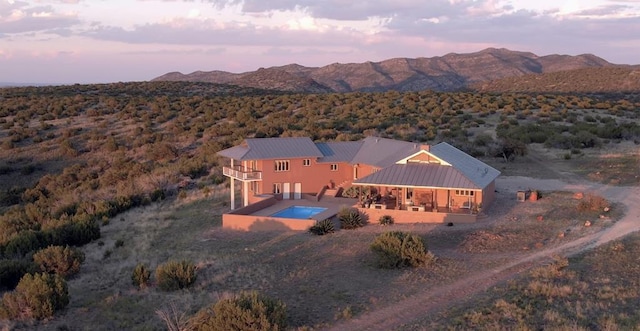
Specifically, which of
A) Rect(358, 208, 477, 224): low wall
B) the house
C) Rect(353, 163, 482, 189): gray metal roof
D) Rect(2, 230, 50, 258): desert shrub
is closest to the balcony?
the house

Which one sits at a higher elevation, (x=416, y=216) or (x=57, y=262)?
(x=416, y=216)

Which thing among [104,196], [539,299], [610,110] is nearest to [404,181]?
[539,299]

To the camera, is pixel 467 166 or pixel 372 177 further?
pixel 467 166

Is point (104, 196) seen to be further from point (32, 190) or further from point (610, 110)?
point (610, 110)

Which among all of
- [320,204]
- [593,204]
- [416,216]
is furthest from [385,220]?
[593,204]

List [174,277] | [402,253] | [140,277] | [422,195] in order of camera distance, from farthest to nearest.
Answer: [422,195] → [402,253] → [140,277] → [174,277]

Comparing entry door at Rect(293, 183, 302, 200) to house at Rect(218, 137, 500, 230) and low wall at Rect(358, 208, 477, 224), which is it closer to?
house at Rect(218, 137, 500, 230)

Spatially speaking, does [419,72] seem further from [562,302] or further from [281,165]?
[562,302]

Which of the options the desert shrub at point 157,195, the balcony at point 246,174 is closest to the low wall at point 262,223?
the balcony at point 246,174
